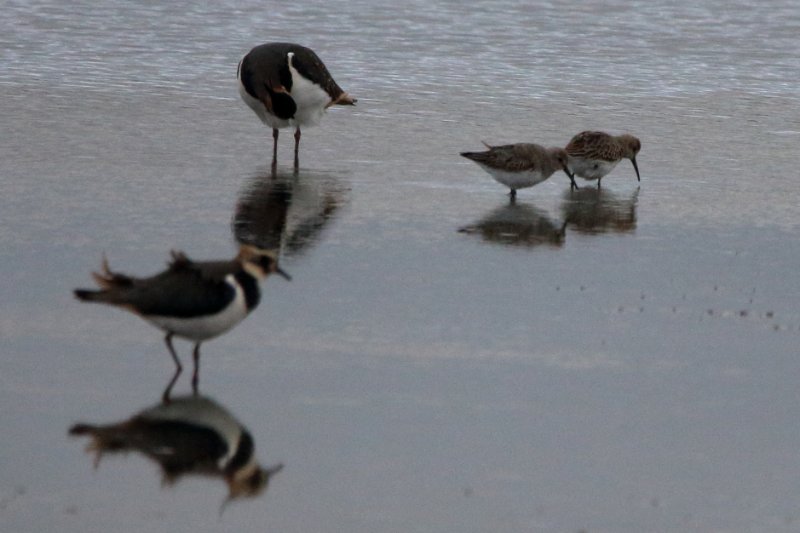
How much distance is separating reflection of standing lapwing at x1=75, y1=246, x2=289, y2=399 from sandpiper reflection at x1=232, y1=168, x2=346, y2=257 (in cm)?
280

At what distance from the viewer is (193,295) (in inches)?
342

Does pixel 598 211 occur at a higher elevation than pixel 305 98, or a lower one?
lower

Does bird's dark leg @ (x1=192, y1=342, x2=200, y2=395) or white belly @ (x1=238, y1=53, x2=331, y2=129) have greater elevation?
bird's dark leg @ (x1=192, y1=342, x2=200, y2=395)

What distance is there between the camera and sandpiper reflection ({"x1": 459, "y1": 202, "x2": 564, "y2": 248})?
41.0 ft

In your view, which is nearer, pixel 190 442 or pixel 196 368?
pixel 190 442

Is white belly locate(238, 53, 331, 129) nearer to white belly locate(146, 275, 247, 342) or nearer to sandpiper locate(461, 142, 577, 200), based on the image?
sandpiper locate(461, 142, 577, 200)

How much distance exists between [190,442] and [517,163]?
6.62 metres

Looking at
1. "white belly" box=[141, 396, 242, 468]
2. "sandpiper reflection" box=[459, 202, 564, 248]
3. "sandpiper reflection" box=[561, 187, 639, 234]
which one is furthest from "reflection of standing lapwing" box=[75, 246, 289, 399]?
"sandpiper reflection" box=[561, 187, 639, 234]

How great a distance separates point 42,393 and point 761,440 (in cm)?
369

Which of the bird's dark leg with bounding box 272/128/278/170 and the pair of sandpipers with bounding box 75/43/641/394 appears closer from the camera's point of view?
the pair of sandpipers with bounding box 75/43/641/394

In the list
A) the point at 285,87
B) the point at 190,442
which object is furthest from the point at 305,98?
the point at 190,442

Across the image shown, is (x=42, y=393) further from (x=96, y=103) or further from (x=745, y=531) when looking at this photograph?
(x=96, y=103)

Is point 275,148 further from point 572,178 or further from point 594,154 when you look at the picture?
point 594,154

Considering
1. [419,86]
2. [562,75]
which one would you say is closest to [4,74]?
[419,86]
